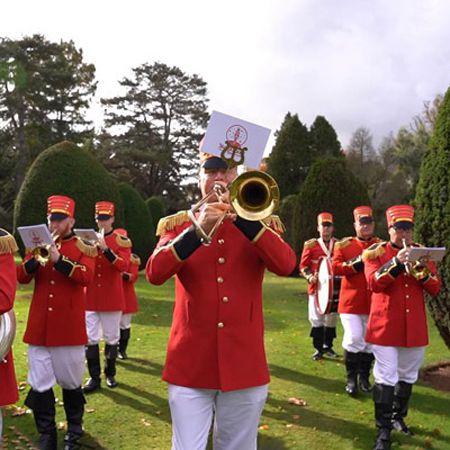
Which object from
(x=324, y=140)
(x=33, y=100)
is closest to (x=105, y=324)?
(x=324, y=140)

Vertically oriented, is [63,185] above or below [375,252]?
above

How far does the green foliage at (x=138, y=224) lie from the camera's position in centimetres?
2323

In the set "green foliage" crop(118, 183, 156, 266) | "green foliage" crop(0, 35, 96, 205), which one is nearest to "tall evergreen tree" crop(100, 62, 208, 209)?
"green foliage" crop(0, 35, 96, 205)

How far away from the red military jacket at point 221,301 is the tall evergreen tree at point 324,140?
30322 mm

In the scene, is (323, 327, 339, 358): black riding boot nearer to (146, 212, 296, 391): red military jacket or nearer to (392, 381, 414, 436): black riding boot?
(392, 381, 414, 436): black riding boot

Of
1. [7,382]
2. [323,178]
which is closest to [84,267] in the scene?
[7,382]

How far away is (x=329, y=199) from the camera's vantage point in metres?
20.3

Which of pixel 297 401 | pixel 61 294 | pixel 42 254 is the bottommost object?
pixel 297 401

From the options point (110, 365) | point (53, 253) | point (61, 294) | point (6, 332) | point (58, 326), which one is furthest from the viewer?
point (110, 365)

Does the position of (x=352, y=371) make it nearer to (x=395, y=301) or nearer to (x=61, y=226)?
(x=395, y=301)

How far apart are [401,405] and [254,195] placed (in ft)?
13.5

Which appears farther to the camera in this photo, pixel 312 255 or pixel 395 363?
pixel 312 255

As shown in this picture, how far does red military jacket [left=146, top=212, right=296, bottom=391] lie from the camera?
309cm

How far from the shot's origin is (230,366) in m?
3.12
